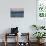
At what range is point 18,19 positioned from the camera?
715 centimetres

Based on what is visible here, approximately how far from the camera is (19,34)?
689 centimetres

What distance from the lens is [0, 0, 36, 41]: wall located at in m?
7.09

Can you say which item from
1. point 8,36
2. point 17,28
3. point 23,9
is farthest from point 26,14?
point 8,36

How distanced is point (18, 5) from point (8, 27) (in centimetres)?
103

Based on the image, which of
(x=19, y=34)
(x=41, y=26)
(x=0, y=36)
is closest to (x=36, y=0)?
(x=41, y=26)

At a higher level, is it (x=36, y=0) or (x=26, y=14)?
(x=36, y=0)

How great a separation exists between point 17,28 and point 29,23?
1.93 ft

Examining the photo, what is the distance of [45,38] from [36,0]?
1663 millimetres

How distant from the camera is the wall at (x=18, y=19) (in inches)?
279

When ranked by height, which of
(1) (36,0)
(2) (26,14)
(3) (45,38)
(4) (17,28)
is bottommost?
(3) (45,38)

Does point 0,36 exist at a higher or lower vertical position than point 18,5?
lower

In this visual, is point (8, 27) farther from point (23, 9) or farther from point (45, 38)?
point (45, 38)

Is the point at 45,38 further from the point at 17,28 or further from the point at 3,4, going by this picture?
the point at 3,4

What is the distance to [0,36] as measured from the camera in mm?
7203
